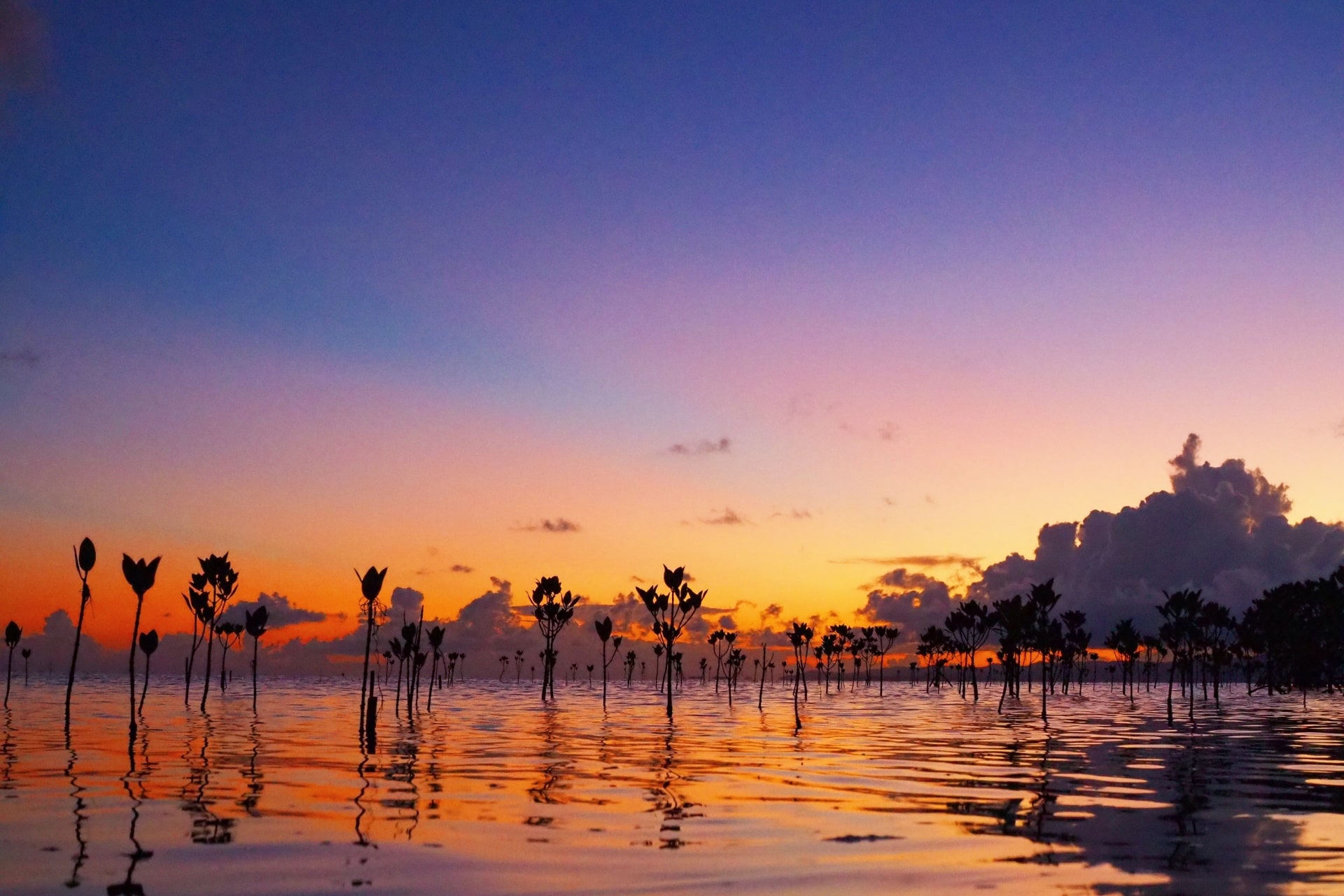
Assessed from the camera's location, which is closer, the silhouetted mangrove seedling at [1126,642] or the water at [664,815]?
the water at [664,815]

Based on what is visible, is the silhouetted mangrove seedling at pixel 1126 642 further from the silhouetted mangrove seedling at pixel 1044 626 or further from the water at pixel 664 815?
the water at pixel 664 815

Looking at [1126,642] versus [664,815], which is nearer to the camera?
[664,815]

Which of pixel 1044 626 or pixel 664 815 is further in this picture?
pixel 1044 626

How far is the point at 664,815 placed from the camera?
1706cm

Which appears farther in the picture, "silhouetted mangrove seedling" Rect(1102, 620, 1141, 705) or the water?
"silhouetted mangrove seedling" Rect(1102, 620, 1141, 705)

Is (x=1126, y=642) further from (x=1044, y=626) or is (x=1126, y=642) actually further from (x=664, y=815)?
(x=664, y=815)

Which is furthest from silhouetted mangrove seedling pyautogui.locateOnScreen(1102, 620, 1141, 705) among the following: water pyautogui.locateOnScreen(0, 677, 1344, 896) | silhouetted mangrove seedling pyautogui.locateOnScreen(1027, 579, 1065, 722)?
water pyautogui.locateOnScreen(0, 677, 1344, 896)

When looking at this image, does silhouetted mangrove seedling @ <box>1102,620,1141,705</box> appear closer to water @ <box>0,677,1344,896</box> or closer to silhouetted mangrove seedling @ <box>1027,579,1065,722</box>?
silhouetted mangrove seedling @ <box>1027,579,1065,722</box>

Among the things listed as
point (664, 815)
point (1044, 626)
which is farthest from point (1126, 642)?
point (664, 815)

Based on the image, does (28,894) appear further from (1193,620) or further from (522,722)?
(1193,620)

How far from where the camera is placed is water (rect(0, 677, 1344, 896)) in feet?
39.8

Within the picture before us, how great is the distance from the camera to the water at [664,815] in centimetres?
1212

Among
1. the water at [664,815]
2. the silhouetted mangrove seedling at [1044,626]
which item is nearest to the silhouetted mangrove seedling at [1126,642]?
the silhouetted mangrove seedling at [1044,626]

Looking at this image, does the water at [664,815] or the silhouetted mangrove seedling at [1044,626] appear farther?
the silhouetted mangrove seedling at [1044,626]
